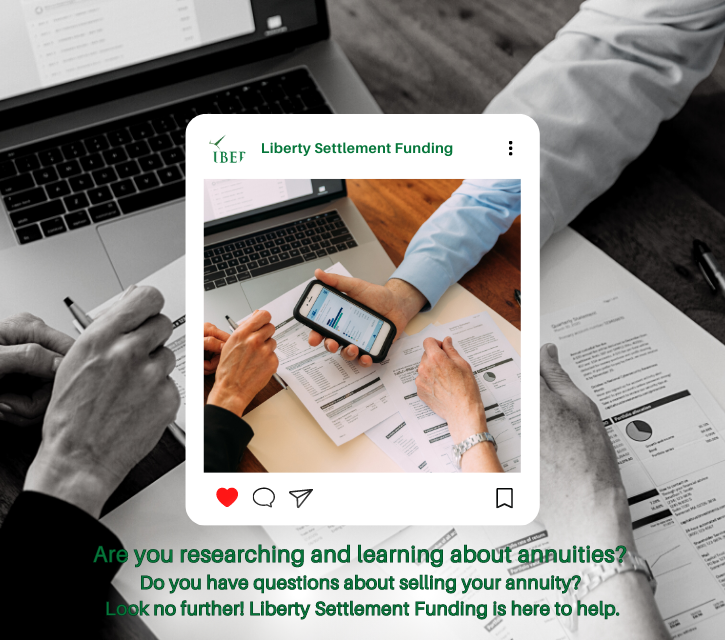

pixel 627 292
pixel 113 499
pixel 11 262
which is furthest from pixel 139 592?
pixel 627 292

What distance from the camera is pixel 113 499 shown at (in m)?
0.60

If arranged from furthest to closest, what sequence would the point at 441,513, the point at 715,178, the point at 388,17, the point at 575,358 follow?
the point at 388,17
the point at 715,178
the point at 575,358
the point at 441,513

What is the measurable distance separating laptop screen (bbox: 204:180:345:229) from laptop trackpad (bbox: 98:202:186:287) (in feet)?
0.32

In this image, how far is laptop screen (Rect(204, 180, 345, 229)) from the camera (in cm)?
56

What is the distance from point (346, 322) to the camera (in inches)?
23.5

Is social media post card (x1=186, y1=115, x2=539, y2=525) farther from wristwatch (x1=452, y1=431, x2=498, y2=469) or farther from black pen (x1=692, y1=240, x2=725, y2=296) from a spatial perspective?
black pen (x1=692, y1=240, x2=725, y2=296)

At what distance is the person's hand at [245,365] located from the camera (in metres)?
0.58

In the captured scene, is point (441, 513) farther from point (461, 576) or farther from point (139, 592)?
point (139, 592)

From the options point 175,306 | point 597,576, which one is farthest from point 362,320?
point 597,576

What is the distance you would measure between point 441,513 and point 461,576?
0.33 feet

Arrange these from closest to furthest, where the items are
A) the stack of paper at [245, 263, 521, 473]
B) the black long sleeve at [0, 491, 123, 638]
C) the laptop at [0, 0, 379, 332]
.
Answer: the black long sleeve at [0, 491, 123, 638]
the stack of paper at [245, 263, 521, 473]
the laptop at [0, 0, 379, 332]

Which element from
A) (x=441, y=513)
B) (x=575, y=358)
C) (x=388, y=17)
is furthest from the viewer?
(x=388, y=17)

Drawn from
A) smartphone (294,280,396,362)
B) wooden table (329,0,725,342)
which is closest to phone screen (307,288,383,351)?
smartphone (294,280,396,362)

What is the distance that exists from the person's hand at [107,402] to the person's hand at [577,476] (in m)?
0.38
